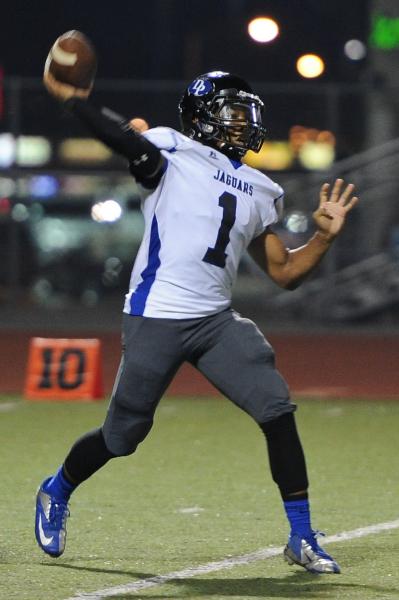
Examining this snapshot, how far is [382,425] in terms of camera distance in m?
10.7

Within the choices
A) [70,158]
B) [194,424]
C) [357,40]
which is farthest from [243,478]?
[357,40]

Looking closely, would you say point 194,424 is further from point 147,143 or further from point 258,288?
point 258,288

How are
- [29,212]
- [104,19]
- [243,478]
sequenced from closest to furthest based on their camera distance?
[243,478] < [29,212] < [104,19]

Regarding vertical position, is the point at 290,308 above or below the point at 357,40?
below

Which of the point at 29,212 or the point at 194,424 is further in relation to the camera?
the point at 29,212

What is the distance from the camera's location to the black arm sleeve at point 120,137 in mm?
5570

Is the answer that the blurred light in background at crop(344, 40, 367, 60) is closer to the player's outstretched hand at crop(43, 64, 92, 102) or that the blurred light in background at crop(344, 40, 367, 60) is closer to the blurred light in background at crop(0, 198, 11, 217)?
the blurred light in background at crop(0, 198, 11, 217)

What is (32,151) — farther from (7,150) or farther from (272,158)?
(272,158)

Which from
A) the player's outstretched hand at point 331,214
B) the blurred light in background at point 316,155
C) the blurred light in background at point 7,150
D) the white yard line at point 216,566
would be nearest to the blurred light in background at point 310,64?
the blurred light in background at point 316,155

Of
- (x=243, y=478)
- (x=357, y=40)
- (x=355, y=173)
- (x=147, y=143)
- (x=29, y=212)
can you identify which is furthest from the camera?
(x=357, y=40)

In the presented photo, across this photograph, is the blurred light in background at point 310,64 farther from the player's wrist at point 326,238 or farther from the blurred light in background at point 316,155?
the player's wrist at point 326,238

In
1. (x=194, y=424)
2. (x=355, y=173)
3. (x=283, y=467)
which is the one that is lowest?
(x=194, y=424)

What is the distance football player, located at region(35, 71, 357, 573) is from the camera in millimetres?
5746

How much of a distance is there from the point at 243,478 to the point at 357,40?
21.2 m
